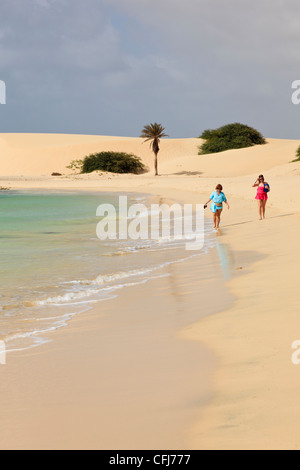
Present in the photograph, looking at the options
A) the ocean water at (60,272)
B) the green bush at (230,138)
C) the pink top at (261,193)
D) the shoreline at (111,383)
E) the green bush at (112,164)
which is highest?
the green bush at (230,138)

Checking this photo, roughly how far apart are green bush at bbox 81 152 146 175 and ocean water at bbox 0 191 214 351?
5610 cm

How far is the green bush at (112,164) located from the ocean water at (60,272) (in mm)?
56098

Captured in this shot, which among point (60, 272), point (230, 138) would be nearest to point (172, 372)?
point (60, 272)

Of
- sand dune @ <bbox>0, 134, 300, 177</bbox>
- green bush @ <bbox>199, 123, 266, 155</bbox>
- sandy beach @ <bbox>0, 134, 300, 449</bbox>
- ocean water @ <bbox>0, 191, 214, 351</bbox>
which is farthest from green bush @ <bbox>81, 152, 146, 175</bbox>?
sandy beach @ <bbox>0, 134, 300, 449</bbox>

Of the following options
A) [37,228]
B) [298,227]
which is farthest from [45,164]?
[298,227]

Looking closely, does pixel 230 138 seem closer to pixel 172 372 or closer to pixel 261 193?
pixel 261 193

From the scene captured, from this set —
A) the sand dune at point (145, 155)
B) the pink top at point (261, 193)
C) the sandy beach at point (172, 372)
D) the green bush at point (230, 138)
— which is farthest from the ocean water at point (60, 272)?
the green bush at point (230, 138)

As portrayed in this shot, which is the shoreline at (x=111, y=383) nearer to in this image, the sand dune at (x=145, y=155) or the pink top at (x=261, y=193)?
the pink top at (x=261, y=193)

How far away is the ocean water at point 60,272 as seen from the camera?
6.83 metres

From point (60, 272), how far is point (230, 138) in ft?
262

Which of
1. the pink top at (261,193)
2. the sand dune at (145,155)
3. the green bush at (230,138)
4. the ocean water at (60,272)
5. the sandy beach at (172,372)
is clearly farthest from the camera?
the green bush at (230,138)

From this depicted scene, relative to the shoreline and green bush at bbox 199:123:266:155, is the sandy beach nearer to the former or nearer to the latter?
the shoreline

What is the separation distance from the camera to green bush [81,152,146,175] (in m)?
74.8

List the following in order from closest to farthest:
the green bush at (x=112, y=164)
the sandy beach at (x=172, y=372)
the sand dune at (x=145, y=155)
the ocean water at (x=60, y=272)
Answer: the sandy beach at (x=172, y=372) → the ocean water at (x=60, y=272) → the sand dune at (x=145, y=155) → the green bush at (x=112, y=164)
